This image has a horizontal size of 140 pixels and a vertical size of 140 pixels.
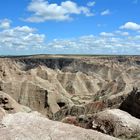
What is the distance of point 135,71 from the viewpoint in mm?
149000

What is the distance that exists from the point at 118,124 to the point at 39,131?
4465 mm

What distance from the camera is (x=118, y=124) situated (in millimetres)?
11672

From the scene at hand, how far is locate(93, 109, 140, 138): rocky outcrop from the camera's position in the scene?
11.4 meters

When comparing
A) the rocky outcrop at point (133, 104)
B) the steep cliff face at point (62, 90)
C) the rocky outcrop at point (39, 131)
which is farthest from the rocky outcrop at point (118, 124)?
the steep cliff face at point (62, 90)

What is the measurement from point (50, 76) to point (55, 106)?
140ft

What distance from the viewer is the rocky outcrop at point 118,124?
449 inches

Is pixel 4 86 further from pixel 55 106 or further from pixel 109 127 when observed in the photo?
pixel 109 127

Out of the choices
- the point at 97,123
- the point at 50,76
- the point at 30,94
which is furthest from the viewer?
the point at 50,76

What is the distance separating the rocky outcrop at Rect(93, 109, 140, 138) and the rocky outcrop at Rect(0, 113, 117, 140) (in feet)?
12.3

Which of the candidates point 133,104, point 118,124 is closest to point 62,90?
point 133,104

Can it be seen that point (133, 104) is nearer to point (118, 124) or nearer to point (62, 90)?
point (118, 124)

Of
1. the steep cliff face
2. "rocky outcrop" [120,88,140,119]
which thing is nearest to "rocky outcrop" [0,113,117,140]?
"rocky outcrop" [120,88,140,119]

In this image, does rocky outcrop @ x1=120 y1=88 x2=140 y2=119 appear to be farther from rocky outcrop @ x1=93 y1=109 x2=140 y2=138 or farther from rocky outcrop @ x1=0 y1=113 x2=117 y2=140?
rocky outcrop @ x1=0 y1=113 x2=117 y2=140

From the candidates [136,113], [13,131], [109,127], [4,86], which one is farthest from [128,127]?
[4,86]
